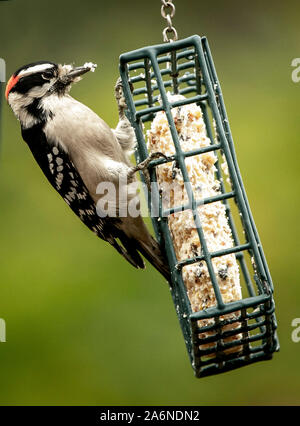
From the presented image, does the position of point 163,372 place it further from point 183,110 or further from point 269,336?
point 183,110

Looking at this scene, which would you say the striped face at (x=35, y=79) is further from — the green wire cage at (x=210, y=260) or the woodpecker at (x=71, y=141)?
the green wire cage at (x=210, y=260)

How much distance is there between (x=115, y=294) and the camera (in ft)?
16.8

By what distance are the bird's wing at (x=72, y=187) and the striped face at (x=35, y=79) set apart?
201 mm

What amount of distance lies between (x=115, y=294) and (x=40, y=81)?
1.98 meters

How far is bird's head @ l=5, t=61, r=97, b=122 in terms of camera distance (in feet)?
12.1

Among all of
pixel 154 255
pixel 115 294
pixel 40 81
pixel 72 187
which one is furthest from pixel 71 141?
pixel 115 294

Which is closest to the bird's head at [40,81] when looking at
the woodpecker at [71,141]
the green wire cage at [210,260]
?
the woodpecker at [71,141]

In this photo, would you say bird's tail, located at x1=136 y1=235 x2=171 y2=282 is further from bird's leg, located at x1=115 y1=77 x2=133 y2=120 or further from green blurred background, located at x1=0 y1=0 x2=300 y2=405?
green blurred background, located at x1=0 y1=0 x2=300 y2=405

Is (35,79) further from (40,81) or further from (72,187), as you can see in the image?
(72,187)

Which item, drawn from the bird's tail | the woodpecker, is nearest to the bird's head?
the woodpecker

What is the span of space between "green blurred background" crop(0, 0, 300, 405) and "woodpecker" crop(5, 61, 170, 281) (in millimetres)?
1447

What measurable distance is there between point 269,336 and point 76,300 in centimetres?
224

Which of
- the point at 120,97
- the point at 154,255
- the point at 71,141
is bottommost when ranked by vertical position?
the point at 154,255

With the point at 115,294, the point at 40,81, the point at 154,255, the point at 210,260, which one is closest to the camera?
the point at 210,260
